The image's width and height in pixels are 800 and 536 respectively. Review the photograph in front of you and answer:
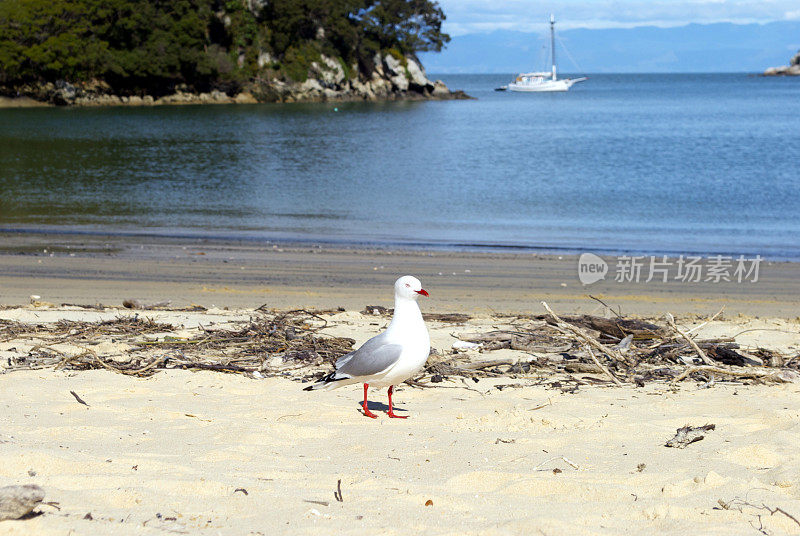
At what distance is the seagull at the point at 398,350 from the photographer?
4508mm

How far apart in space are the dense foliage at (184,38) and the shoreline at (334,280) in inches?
2617

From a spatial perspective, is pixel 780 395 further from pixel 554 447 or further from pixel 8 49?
pixel 8 49

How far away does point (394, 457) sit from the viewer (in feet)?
13.2

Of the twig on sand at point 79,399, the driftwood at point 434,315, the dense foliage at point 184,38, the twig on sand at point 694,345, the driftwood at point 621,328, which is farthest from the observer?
the dense foliage at point 184,38

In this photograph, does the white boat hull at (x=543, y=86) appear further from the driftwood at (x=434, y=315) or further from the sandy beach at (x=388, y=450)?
the sandy beach at (x=388, y=450)

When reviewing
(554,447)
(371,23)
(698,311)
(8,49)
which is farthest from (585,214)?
(371,23)

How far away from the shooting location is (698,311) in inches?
372

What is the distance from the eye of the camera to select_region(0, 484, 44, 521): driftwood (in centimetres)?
283

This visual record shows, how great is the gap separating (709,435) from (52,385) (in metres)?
4.24

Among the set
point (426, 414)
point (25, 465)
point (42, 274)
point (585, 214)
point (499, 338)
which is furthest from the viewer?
point (585, 214)

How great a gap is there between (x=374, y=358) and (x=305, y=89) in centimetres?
8338

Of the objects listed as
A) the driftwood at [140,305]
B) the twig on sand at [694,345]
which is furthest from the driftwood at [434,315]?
the twig on sand at [694,345]

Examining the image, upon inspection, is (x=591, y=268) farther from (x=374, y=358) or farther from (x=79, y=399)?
(x=79, y=399)

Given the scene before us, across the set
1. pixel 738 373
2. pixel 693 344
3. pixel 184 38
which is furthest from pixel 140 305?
pixel 184 38
